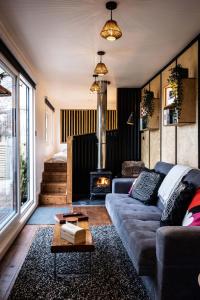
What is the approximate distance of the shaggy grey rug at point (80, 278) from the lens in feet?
7.49

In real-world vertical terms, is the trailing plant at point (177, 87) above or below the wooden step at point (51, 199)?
above

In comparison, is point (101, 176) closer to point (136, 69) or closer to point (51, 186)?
point (51, 186)

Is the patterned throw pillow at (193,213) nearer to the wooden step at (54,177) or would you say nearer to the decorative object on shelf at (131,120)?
the decorative object on shelf at (131,120)

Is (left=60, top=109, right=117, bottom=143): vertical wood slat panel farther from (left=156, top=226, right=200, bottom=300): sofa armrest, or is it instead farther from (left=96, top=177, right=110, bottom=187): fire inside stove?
(left=156, top=226, right=200, bottom=300): sofa armrest

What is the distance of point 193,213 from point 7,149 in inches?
94.8

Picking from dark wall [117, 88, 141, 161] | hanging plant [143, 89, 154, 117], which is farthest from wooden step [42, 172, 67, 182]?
hanging plant [143, 89, 154, 117]

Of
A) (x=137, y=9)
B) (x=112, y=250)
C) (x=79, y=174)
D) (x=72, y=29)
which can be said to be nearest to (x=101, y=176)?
(x=79, y=174)

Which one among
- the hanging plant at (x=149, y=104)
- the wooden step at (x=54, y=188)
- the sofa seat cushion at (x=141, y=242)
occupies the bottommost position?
the wooden step at (x=54, y=188)

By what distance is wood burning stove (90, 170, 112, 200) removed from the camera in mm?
6027

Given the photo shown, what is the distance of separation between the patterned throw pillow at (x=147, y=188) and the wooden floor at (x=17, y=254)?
30.0 inches

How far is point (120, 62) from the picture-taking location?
470cm

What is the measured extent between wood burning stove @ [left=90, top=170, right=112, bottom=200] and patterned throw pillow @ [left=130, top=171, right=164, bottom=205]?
1955mm

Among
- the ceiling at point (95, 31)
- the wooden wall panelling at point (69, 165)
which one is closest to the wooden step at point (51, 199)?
the wooden wall panelling at point (69, 165)

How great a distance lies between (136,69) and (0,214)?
3379mm
